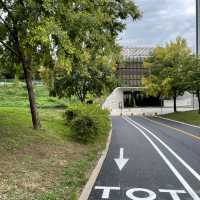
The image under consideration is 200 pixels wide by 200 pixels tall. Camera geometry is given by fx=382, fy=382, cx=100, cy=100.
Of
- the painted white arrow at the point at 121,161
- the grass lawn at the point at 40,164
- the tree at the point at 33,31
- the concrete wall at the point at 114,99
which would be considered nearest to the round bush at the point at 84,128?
the grass lawn at the point at 40,164

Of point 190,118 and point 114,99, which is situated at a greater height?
→ point 114,99

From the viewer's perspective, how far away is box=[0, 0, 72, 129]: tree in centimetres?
920

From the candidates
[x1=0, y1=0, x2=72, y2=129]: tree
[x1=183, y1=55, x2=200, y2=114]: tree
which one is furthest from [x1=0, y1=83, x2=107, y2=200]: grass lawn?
[x1=183, y1=55, x2=200, y2=114]: tree

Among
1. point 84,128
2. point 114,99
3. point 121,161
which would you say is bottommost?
point 121,161

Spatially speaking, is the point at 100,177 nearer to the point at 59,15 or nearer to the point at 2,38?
the point at 59,15

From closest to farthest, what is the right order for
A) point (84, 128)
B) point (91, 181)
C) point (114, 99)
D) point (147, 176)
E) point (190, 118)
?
point (91, 181), point (147, 176), point (84, 128), point (190, 118), point (114, 99)

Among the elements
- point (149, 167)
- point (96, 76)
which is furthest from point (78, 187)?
point (96, 76)

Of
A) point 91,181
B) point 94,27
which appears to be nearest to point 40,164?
point 91,181

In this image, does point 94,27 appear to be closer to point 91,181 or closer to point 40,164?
point 40,164

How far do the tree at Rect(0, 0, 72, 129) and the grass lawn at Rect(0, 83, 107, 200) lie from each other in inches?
76.8

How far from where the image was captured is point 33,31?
9.30 m

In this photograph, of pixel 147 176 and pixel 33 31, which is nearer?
pixel 33 31

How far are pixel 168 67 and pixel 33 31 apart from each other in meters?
42.3

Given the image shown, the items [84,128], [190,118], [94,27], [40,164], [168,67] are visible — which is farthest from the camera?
[168,67]
